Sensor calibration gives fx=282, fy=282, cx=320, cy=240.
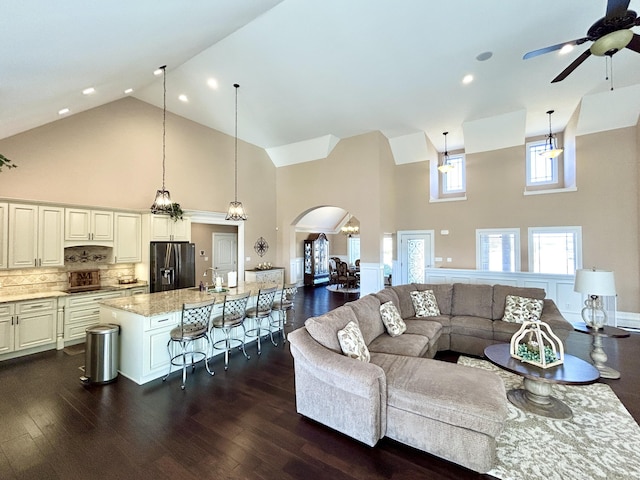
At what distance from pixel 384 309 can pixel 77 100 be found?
5432mm

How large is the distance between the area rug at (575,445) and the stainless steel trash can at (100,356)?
13.6 feet

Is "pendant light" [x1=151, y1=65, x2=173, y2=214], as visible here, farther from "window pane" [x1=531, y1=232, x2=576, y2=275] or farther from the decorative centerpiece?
"window pane" [x1=531, y1=232, x2=576, y2=275]

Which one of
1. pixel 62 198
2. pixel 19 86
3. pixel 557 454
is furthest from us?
pixel 62 198

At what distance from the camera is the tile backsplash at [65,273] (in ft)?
15.0

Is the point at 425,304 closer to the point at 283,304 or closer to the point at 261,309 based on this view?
the point at 283,304

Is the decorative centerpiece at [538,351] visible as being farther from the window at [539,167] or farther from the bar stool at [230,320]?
the window at [539,167]

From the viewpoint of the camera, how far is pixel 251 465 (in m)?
2.19

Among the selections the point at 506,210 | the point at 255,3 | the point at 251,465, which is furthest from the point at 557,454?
→ the point at 506,210

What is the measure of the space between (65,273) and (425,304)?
643 centimetres

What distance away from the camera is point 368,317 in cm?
373

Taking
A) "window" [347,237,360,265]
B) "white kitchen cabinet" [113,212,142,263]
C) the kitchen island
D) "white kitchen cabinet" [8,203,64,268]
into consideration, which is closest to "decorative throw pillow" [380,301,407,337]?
the kitchen island

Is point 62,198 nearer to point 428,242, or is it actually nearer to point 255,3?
point 255,3

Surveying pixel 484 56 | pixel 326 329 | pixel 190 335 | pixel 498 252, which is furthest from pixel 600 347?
pixel 190 335

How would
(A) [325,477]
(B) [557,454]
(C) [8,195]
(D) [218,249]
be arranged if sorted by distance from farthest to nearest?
1. (D) [218,249]
2. (C) [8,195]
3. (B) [557,454]
4. (A) [325,477]
